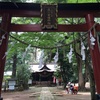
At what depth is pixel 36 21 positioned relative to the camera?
11.6 metres

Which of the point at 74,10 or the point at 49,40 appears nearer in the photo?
the point at 74,10

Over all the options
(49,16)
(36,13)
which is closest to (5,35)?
(36,13)

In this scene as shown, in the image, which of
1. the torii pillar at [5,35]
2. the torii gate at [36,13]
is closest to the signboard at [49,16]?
the torii gate at [36,13]

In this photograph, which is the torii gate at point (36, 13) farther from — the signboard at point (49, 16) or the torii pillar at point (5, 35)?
the signboard at point (49, 16)

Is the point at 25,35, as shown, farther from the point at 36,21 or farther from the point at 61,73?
the point at 61,73

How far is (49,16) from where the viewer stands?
25.3 feet

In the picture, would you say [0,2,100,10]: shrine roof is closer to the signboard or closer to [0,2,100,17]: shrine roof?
[0,2,100,17]: shrine roof

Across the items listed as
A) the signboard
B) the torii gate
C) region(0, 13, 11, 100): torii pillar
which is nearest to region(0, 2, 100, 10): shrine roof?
the torii gate

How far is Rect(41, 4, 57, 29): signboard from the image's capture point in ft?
24.9

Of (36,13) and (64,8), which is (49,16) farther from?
(64,8)

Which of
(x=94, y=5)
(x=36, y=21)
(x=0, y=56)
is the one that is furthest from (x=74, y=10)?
(x=36, y=21)

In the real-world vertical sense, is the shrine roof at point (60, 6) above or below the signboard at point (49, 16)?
above

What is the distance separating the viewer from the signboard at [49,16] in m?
7.59

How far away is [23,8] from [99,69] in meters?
3.85
